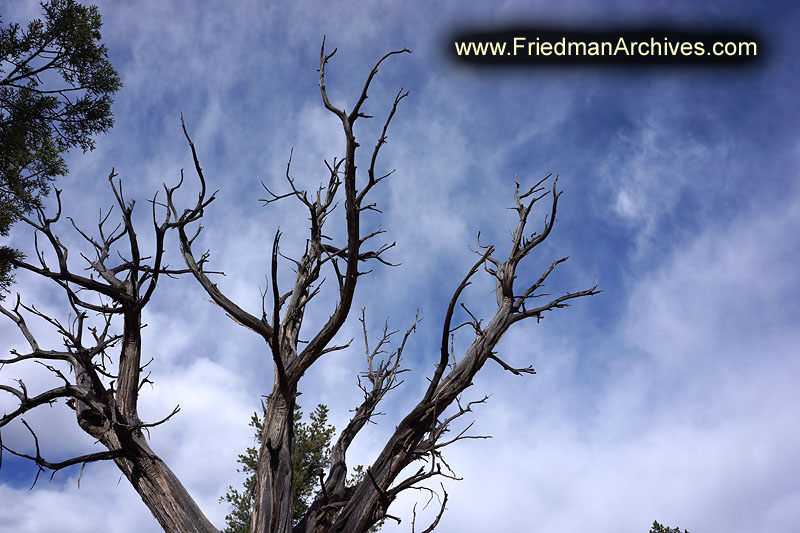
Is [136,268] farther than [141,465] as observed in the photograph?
Yes

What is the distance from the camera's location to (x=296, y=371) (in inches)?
219

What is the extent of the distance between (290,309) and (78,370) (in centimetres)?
219

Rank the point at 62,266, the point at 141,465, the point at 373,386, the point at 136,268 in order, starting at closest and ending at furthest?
the point at 141,465 < the point at 62,266 < the point at 136,268 < the point at 373,386

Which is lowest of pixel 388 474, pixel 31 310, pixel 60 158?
pixel 388 474

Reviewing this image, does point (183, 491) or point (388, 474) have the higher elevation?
point (388, 474)

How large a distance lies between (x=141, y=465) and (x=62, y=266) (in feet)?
6.86

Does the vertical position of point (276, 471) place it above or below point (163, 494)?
above

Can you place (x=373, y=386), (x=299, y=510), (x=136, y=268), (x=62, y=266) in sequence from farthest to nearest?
(x=299, y=510)
(x=373, y=386)
(x=136, y=268)
(x=62, y=266)

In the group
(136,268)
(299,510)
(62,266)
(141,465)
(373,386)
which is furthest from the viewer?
(299,510)

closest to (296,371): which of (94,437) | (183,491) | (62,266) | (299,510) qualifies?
(183,491)

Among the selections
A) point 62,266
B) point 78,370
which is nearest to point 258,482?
point 78,370

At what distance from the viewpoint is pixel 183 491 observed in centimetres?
534

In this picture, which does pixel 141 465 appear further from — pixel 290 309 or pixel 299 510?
pixel 299 510

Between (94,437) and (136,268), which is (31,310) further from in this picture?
(94,437)
